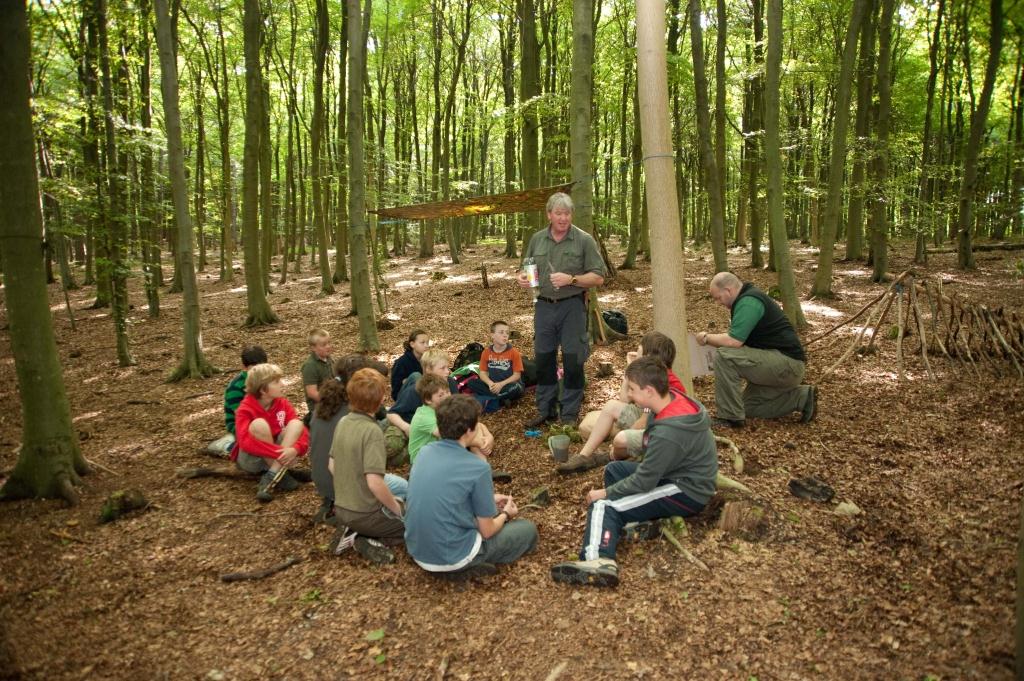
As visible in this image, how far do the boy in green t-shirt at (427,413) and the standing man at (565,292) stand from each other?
149 cm

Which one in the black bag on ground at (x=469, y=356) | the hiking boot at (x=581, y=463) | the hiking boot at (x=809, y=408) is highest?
the black bag on ground at (x=469, y=356)

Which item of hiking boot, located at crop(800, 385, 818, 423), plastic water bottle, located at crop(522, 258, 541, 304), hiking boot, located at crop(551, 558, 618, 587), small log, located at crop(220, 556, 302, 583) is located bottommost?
small log, located at crop(220, 556, 302, 583)

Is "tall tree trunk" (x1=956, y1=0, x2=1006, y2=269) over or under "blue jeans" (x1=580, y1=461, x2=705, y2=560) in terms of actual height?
over

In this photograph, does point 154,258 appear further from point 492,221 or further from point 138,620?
point 492,221

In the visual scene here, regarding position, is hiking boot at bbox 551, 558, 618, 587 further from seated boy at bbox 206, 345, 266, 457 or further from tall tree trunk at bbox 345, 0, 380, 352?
tall tree trunk at bbox 345, 0, 380, 352

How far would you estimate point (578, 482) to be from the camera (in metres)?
4.34

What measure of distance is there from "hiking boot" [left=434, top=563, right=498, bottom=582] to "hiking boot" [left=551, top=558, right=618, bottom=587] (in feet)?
1.24

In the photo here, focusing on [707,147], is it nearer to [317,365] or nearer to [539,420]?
[539,420]

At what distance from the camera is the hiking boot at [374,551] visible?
353 cm

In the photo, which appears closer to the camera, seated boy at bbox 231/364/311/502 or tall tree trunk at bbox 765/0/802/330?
seated boy at bbox 231/364/311/502

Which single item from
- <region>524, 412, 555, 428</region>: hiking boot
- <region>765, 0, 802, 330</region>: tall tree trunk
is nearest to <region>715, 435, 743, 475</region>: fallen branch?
<region>524, 412, 555, 428</region>: hiking boot

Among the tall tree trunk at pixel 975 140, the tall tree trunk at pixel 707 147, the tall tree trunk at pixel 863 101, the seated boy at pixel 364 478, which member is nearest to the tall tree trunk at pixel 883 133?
the tall tree trunk at pixel 863 101

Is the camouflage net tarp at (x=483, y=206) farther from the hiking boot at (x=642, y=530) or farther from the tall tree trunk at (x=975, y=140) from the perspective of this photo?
the tall tree trunk at (x=975, y=140)

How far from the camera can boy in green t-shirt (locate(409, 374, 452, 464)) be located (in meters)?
4.16
